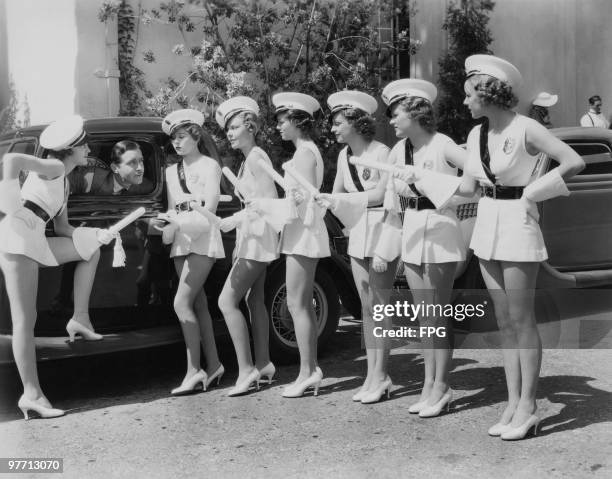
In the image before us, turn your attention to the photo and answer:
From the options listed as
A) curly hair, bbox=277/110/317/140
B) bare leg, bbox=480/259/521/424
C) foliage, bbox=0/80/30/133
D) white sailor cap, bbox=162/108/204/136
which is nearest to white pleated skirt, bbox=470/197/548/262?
bare leg, bbox=480/259/521/424

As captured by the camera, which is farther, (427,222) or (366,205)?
(366,205)

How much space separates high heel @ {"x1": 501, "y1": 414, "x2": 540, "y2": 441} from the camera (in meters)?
4.53

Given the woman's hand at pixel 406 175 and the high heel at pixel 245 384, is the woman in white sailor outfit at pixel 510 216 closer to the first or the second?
the woman's hand at pixel 406 175

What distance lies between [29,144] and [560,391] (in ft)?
12.0

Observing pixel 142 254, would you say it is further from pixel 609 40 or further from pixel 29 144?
pixel 609 40

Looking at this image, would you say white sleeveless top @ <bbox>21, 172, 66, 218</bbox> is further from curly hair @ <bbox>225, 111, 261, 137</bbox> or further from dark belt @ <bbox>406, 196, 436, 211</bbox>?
dark belt @ <bbox>406, 196, 436, 211</bbox>

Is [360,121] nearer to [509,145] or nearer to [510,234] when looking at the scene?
[509,145]

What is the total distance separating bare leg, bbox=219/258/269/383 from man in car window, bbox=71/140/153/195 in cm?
84

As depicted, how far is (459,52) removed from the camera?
1206 cm

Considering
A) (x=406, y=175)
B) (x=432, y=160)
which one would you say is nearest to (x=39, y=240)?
(x=406, y=175)

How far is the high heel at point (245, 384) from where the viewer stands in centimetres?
560

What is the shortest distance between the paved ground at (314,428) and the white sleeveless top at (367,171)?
1.34 metres

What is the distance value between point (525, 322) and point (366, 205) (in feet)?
3.87

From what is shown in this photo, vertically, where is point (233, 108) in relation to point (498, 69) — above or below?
below
